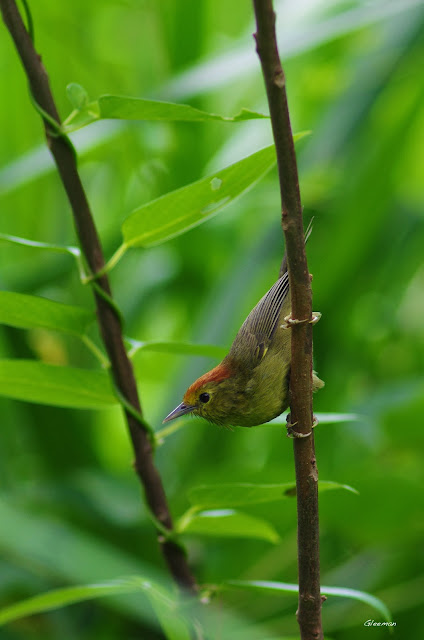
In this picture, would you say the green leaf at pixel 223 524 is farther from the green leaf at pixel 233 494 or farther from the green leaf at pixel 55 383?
the green leaf at pixel 55 383

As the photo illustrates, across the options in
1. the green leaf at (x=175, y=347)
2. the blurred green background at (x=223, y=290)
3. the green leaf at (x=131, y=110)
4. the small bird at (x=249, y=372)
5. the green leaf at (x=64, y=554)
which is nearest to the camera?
the green leaf at (x=131, y=110)

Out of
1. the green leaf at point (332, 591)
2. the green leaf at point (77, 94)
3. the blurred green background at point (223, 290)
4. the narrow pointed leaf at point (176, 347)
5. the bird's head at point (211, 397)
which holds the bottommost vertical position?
the green leaf at point (332, 591)

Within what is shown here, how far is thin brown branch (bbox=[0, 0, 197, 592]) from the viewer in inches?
39.9

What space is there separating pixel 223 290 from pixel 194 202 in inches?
52.3

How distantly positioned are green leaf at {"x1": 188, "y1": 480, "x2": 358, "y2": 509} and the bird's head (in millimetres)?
278

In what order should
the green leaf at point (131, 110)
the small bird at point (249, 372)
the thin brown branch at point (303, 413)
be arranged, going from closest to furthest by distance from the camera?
the thin brown branch at point (303, 413), the green leaf at point (131, 110), the small bird at point (249, 372)

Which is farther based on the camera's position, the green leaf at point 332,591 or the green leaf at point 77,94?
the green leaf at point 332,591

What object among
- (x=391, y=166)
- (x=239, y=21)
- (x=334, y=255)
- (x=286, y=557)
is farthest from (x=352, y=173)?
(x=239, y=21)

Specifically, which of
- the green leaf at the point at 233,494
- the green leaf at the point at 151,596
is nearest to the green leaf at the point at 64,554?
the green leaf at the point at 151,596

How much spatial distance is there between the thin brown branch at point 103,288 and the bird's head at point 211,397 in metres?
0.26

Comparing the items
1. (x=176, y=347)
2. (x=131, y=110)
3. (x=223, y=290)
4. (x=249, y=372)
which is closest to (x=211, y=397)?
(x=249, y=372)

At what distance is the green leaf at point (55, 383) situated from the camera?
3.92 ft

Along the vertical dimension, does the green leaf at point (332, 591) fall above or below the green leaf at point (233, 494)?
below

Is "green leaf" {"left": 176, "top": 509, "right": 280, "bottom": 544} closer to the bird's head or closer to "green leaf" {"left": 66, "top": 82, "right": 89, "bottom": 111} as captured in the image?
the bird's head
